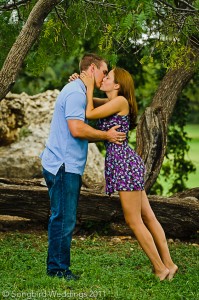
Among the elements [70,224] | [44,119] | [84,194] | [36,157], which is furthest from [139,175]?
[44,119]

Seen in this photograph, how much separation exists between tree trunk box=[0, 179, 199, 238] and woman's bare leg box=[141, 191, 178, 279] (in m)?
2.07

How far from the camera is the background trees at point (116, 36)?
722cm

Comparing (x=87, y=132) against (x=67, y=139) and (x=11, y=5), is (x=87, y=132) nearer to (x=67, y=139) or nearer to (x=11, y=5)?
(x=67, y=139)

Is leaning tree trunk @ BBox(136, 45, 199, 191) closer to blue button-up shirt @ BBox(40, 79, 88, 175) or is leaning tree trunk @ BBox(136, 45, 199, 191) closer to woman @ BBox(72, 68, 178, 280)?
woman @ BBox(72, 68, 178, 280)

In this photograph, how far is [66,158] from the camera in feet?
20.4

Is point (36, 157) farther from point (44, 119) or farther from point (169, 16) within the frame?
point (169, 16)

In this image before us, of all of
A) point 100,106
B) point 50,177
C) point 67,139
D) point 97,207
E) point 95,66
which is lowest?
point 97,207

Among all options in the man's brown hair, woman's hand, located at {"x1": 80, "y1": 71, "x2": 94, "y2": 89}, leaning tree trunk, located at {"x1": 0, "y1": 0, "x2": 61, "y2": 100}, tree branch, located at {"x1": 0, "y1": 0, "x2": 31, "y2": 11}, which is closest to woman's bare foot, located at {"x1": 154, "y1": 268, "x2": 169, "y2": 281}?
woman's hand, located at {"x1": 80, "y1": 71, "x2": 94, "y2": 89}

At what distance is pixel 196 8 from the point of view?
7445mm

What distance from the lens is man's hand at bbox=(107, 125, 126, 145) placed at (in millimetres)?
6422

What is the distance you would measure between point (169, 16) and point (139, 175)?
2.02 m

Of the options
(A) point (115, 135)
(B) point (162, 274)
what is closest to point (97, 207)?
(B) point (162, 274)

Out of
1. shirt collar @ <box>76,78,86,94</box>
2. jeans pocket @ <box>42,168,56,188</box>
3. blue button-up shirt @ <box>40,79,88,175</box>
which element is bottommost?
jeans pocket @ <box>42,168,56,188</box>

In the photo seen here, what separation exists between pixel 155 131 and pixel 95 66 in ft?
10.1
